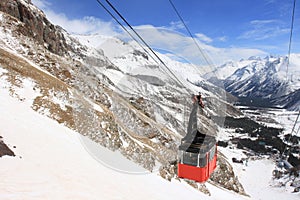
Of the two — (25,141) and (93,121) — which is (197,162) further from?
(93,121)

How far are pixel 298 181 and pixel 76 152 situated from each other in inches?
2879

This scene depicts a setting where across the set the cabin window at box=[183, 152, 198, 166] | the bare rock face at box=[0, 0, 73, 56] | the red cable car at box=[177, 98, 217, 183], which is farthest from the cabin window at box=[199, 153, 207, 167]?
the bare rock face at box=[0, 0, 73, 56]

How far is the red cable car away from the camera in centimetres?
1445

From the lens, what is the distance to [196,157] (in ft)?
47.6

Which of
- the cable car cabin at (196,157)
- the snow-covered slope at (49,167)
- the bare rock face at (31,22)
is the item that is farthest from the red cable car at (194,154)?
the bare rock face at (31,22)

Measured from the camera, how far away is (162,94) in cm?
17300

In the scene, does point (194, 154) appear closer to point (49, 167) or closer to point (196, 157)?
point (196, 157)

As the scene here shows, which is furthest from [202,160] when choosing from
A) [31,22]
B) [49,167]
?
[31,22]

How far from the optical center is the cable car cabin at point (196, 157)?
47.8ft

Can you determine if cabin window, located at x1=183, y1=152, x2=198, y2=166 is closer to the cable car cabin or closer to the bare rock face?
the cable car cabin

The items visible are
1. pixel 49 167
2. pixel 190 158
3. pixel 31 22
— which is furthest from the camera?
pixel 31 22

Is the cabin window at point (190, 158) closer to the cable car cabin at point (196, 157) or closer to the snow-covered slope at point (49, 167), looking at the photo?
the cable car cabin at point (196, 157)

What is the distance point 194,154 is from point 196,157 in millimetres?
247

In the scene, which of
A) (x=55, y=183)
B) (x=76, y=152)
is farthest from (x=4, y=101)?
(x=55, y=183)
